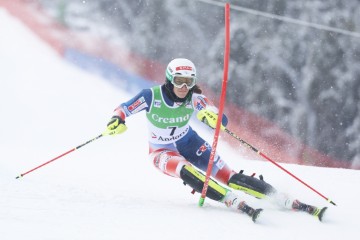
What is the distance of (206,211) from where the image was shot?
3068 mm

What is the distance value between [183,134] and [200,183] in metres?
0.64

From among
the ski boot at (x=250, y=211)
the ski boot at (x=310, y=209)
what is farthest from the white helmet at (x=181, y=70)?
the ski boot at (x=310, y=209)

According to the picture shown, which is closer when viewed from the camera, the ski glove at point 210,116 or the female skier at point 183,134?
the female skier at point 183,134

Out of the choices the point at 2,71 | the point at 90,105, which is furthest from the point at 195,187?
the point at 2,71

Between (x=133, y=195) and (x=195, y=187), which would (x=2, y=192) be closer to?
(x=133, y=195)

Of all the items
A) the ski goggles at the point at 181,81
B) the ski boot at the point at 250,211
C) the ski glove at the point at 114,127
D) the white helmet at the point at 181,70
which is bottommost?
the ski boot at the point at 250,211

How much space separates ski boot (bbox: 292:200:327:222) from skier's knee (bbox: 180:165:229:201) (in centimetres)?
46

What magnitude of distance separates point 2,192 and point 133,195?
862mm

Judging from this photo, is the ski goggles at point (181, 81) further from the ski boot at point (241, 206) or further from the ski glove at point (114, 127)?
the ski boot at point (241, 206)

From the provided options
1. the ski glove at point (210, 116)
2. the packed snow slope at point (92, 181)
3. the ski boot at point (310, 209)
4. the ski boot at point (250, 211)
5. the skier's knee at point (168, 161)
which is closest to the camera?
the packed snow slope at point (92, 181)

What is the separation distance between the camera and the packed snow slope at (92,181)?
2451 mm

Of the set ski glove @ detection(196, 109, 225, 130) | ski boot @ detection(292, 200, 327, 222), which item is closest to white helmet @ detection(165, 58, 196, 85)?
ski glove @ detection(196, 109, 225, 130)

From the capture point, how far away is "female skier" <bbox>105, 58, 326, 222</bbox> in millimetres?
3252

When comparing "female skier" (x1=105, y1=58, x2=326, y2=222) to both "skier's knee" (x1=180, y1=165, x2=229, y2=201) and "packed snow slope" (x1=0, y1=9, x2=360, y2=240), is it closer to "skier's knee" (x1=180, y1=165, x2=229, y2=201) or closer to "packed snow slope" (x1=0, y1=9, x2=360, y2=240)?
"skier's knee" (x1=180, y1=165, x2=229, y2=201)
